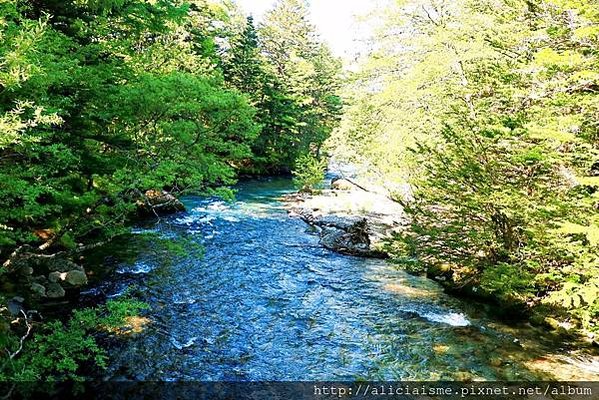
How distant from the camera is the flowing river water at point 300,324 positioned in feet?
22.2

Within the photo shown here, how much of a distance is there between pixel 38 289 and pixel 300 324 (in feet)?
18.2

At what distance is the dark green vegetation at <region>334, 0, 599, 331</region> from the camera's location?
251 inches

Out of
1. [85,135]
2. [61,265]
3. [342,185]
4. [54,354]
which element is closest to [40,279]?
[61,265]

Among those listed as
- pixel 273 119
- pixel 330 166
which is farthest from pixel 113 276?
pixel 330 166

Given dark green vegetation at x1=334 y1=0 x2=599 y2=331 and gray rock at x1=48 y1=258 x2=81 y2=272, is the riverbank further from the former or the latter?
gray rock at x1=48 y1=258 x2=81 y2=272

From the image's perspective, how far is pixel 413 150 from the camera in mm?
9484

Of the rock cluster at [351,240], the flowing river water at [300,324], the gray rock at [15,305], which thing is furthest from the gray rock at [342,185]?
the gray rock at [15,305]

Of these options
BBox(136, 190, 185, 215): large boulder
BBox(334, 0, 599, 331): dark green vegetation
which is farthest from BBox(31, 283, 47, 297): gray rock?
BBox(136, 190, 185, 215): large boulder

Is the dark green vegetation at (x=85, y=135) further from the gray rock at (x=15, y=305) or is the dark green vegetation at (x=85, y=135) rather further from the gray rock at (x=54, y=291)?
the gray rock at (x=54, y=291)

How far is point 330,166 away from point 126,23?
3670 centimetres

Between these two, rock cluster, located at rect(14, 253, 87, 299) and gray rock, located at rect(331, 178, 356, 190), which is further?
gray rock, located at rect(331, 178, 356, 190)

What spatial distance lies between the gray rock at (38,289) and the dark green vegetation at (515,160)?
26.4ft

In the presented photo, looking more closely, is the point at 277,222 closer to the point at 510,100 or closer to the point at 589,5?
the point at 510,100

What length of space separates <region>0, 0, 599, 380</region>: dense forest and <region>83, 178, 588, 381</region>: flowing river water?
788 millimetres
